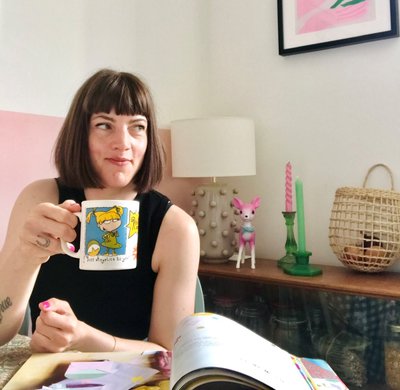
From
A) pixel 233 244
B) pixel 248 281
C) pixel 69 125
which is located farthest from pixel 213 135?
pixel 69 125

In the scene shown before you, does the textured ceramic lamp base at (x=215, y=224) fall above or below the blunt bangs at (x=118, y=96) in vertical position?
below

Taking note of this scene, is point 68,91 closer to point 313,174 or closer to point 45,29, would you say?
point 45,29

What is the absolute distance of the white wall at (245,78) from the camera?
1.43 metres

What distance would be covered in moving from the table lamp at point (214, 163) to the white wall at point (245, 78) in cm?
21

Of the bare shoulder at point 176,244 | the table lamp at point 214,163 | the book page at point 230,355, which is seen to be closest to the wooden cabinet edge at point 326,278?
the table lamp at point 214,163

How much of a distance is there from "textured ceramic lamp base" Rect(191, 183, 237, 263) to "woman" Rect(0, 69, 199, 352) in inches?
27.6

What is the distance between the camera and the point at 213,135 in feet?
5.52

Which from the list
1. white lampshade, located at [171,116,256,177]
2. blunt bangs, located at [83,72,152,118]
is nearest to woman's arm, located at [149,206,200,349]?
blunt bangs, located at [83,72,152,118]

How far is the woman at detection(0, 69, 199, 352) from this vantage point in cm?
92

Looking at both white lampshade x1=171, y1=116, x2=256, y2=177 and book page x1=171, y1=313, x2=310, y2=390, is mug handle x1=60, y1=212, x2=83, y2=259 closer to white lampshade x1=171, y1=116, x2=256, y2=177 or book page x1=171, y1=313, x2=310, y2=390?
book page x1=171, y1=313, x2=310, y2=390

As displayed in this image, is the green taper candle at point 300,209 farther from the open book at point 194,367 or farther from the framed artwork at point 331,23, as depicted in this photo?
the open book at point 194,367

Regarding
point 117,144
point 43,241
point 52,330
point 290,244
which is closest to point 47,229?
point 43,241

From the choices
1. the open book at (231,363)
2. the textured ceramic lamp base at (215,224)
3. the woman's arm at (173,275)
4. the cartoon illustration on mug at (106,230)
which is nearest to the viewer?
the open book at (231,363)

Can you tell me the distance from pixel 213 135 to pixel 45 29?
2.22 ft
